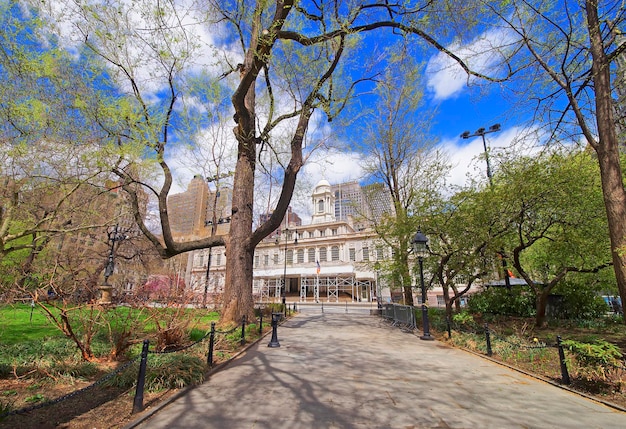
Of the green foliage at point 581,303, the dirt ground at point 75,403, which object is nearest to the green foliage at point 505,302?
the green foliage at point 581,303

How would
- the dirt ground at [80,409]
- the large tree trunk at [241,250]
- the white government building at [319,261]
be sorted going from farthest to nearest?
the white government building at [319,261] → the large tree trunk at [241,250] → the dirt ground at [80,409]

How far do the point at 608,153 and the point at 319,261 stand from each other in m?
41.0

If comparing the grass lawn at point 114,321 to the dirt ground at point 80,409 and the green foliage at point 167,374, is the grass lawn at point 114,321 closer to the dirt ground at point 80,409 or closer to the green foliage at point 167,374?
the green foliage at point 167,374

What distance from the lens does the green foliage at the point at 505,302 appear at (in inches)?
558

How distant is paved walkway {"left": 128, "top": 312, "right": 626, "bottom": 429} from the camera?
153 inches

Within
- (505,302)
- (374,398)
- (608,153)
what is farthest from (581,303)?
(374,398)

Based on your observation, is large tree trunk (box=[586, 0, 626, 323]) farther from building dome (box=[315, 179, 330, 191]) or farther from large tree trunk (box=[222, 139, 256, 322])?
building dome (box=[315, 179, 330, 191])

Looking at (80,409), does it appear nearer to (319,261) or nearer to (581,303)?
(581,303)

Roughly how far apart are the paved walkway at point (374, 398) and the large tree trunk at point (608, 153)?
124 inches

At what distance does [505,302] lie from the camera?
1476cm

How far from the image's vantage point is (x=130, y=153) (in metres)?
10.1

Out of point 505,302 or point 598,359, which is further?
point 505,302

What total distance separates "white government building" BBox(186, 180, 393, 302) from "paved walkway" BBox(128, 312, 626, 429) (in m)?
25.8

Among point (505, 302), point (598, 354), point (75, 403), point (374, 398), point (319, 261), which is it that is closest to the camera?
point (75, 403)
